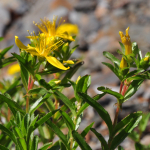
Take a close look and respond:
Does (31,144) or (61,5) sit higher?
(61,5)

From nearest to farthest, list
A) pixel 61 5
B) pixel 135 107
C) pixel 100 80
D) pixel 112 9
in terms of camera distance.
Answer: pixel 135 107 < pixel 100 80 < pixel 112 9 < pixel 61 5

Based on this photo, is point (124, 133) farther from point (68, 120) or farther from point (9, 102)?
point (9, 102)

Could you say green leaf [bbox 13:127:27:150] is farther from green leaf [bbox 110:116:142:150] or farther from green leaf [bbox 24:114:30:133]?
green leaf [bbox 110:116:142:150]

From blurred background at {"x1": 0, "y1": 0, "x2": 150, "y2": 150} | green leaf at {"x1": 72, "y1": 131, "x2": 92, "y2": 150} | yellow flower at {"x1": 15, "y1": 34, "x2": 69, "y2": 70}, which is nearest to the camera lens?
green leaf at {"x1": 72, "y1": 131, "x2": 92, "y2": 150}

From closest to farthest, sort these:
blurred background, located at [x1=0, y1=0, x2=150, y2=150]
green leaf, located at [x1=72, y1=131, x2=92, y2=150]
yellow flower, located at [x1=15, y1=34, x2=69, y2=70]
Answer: green leaf, located at [x1=72, y1=131, x2=92, y2=150] → yellow flower, located at [x1=15, y1=34, x2=69, y2=70] → blurred background, located at [x1=0, y1=0, x2=150, y2=150]

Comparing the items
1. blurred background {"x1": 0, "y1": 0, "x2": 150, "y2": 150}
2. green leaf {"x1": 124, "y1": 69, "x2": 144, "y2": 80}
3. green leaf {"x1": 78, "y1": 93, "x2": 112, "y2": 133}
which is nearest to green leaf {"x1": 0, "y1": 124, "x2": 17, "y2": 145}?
green leaf {"x1": 78, "y1": 93, "x2": 112, "y2": 133}

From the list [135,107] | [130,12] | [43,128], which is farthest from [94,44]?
[43,128]

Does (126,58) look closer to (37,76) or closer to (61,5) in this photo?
(37,76)

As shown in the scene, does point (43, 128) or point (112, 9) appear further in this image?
point (112, 9)

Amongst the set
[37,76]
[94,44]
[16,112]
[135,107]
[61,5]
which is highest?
[61,5]
